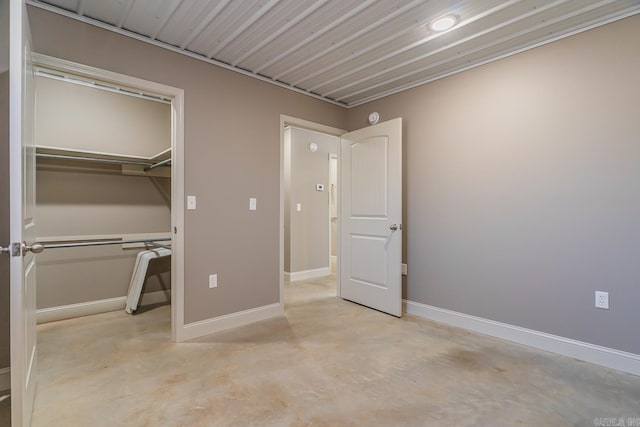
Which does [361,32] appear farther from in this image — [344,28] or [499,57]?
[499,57]

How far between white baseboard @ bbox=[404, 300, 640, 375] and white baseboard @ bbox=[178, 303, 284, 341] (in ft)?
4.89

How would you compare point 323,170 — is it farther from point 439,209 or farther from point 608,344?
point 608,344

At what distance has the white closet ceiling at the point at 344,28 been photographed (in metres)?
2.04

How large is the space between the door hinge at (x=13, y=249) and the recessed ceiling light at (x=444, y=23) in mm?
2682

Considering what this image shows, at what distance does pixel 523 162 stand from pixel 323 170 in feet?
10.9

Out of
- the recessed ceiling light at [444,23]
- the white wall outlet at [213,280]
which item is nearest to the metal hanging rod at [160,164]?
the white wall outlet at [213,280]

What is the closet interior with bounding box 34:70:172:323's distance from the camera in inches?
120

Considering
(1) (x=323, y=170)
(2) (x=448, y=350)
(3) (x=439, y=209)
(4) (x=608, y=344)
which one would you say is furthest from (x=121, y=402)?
(1) (x=323, y=170)

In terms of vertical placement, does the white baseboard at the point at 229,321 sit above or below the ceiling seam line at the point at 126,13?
below

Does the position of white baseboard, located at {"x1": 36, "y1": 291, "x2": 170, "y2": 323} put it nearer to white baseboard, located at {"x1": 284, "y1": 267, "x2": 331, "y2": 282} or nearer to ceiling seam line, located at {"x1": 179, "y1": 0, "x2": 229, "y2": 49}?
white baseboard, located at {"x1": 284, "y1": 267, "x2": 331, "y2": 282}

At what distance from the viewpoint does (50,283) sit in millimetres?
3068

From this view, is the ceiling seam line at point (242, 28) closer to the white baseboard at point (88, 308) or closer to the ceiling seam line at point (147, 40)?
the ceiling seam line at point (147, 40)

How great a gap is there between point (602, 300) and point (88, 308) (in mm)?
4471

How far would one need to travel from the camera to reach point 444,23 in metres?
2.23
